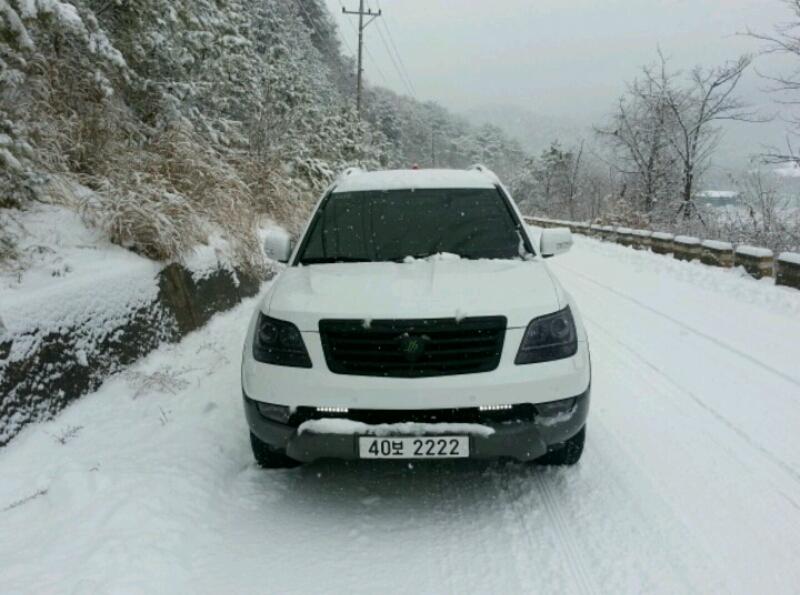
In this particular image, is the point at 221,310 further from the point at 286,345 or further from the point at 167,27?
the point at 167,27

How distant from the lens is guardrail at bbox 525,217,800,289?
9.68 meters

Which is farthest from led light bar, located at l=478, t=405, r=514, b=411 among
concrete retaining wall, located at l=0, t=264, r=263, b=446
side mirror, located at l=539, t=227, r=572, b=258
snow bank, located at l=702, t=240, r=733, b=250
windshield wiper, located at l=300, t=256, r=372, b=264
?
snow bank, located at l=702, t=240, r=733, b=250

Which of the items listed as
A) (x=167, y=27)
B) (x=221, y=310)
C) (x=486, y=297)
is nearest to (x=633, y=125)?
(x=167, y=27)

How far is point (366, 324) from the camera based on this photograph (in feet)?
9.75

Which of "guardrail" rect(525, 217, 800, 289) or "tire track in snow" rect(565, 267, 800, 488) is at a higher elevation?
"guardrail" rect(525, 217, 800, 289)

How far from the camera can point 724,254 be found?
12.2 m

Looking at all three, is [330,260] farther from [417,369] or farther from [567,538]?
[567,538]

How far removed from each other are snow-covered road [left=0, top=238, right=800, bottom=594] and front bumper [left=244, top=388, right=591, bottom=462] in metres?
0.42

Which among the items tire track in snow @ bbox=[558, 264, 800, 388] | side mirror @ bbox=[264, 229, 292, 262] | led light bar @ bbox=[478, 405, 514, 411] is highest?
side mirror @ bbox=[264, 229, 292, 262]

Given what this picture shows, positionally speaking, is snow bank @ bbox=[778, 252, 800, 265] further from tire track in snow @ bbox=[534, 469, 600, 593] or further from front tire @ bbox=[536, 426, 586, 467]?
tire track in snow @ bbox=[534, 469, 600, 593]

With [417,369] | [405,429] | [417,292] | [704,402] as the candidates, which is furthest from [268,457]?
[704,402]

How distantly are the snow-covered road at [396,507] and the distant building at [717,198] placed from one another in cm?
2010

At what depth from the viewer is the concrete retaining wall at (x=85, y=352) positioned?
11.9 ft

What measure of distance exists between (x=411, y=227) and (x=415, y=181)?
2.15ft
